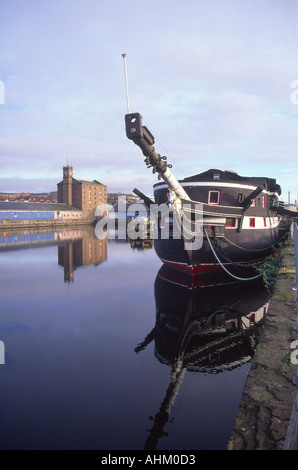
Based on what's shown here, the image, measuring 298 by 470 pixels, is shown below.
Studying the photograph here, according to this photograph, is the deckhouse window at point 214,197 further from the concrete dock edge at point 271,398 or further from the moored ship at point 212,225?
the concrete dock edge at point 271,398

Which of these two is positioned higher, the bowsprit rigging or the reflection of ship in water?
the bowsprit rigging

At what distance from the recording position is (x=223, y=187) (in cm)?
1537

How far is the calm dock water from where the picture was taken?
5.18 m

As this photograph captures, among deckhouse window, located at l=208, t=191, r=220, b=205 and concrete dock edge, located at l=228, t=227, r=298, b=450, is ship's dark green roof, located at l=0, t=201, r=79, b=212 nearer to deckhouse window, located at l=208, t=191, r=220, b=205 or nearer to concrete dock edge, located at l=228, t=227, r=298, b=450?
deckhouse window, located at l=208, t=191, r=220, b=205

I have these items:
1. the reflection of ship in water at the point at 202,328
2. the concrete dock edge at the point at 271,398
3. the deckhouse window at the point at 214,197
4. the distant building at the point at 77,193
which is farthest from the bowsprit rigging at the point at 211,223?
the distant building at the point at 77,193

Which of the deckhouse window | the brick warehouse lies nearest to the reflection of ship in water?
the deckhouse window

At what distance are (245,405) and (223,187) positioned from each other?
1254cm

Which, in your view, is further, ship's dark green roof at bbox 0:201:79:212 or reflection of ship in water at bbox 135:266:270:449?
ship's dark green roof at bbox 0:201:79:212

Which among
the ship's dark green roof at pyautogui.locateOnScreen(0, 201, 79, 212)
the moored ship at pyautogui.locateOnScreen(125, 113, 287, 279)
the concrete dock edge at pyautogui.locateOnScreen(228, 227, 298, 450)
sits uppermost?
the ship's dark green roof at pyautogui.locateOnScreen(0, 201, 79, 212)

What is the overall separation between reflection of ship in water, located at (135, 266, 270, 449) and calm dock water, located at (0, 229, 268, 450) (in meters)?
0.04

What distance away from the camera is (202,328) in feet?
33.8

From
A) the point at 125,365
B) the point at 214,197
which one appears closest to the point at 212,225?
the point at 214,197

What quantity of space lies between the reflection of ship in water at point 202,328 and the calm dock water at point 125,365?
0.04 meters
